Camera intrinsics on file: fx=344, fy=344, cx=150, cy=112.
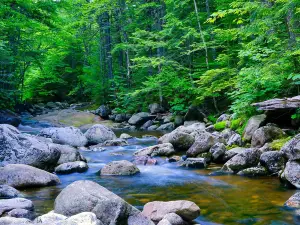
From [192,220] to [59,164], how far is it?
5511 mm

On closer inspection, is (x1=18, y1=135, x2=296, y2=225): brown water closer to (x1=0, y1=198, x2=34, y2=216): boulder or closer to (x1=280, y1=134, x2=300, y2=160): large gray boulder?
(x1=0, y1=198, x2=34, y2=216): boulder

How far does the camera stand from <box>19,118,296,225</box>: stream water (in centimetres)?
554

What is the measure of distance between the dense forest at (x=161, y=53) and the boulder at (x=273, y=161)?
5.97 ft

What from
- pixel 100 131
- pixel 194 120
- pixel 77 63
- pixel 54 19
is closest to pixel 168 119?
pixel 194 120

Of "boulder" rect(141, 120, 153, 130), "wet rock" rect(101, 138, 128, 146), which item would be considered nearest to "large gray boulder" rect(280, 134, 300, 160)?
"wet rock" rect(101, 138, 128, 146)

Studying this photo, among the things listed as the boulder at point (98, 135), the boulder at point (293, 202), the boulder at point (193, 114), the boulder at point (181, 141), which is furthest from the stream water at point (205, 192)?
the boulder at point (193, 114)

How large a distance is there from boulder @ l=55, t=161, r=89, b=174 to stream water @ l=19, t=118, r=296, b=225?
202mm

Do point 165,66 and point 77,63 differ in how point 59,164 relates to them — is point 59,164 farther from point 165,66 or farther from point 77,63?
point 77,63

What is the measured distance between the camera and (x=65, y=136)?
13039 millimetres

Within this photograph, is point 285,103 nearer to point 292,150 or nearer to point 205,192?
point 292,150

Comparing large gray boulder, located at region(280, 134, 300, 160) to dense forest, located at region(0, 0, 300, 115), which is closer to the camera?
large gray boulder, located at region(280, 134, 300, 160)

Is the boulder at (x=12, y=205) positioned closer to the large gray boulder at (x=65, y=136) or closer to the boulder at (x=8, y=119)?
the large gray boulder at (x=65, y=136)

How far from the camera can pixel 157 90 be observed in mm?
21781

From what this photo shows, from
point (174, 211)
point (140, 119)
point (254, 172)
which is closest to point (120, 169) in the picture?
point (254, 172)
